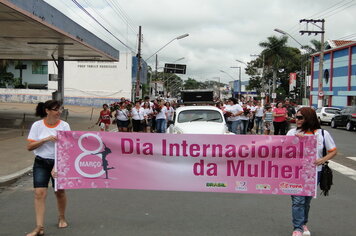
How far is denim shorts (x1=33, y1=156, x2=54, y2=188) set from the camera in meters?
4.99

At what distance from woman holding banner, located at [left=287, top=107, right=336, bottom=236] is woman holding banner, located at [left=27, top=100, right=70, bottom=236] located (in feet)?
9.87

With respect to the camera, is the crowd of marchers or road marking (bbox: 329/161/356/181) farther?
the crowd of marchers

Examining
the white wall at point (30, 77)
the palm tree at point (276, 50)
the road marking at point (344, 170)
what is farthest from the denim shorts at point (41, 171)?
the white wall at point (30, 77)

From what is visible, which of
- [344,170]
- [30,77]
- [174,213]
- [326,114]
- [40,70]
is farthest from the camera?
[30,77]

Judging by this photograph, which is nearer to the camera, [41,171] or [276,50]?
[41,171]

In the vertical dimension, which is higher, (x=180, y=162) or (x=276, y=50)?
(x=276, y=50)

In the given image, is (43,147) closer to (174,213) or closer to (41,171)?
(41,171)

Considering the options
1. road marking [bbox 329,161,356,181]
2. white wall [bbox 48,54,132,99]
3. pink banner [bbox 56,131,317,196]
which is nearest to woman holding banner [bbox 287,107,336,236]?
pink banner [bbox 56,131,317,196]

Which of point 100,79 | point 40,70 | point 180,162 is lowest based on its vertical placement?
point 180,162

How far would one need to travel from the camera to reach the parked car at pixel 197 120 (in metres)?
11.0

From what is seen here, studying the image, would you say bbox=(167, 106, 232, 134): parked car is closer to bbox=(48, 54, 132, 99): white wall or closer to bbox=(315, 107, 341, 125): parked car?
bbox=(315, 107, 341, 125): parked car

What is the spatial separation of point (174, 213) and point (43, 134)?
2289 millimetres

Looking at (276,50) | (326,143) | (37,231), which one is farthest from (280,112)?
(276,50)

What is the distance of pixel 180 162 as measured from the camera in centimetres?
559
